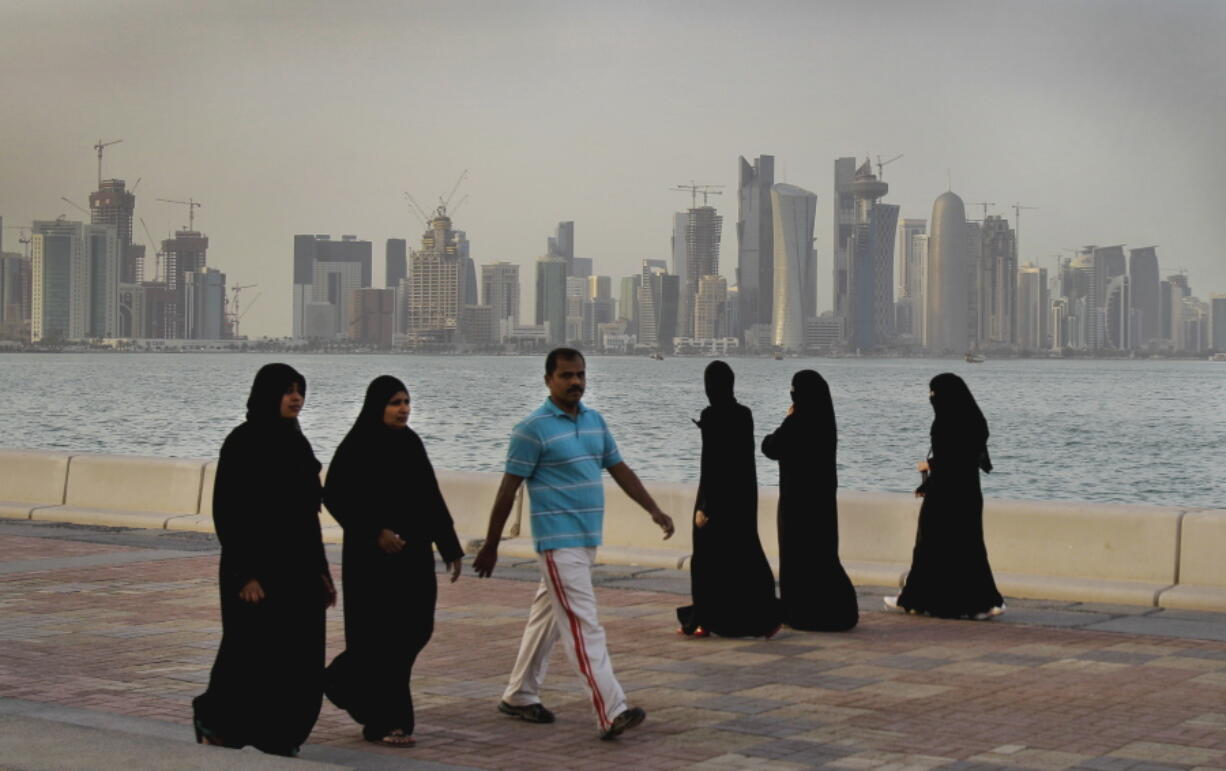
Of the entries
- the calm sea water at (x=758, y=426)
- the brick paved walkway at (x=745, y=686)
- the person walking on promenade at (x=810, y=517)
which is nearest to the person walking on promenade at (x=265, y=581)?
the brick paved walkway at (x=745, y=686)

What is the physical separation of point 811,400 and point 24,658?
4683 millimetres

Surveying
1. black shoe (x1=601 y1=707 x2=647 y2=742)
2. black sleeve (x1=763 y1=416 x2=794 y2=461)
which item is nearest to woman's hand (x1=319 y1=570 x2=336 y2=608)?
black shoe (x1=601 y1=707 x2=647 y2=742)

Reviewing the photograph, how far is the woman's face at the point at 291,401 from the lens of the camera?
6750mm

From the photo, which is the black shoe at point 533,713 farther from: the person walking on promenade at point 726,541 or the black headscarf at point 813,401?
the black headscarf at point 813,401

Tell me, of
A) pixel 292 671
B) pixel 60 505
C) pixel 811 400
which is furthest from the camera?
pixel 60 505

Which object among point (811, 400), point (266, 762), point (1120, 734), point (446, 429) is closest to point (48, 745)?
point (266, 762)

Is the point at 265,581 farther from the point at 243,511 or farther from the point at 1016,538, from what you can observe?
the point at 1016,538

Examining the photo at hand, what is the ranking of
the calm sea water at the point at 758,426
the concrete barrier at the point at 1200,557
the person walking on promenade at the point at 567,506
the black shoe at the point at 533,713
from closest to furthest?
the person walking on promenade at the point at 567,506, the black shoe at the point at 533,713, the concrete barrier at the point at 1200,557, the calm sea water at the point at 758,426

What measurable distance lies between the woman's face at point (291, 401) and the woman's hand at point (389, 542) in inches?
25.9

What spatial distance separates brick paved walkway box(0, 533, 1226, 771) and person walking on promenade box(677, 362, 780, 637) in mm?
155

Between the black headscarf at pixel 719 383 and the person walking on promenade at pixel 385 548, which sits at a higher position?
the black headscarf at pixel 719 383

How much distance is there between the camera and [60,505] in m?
17.6

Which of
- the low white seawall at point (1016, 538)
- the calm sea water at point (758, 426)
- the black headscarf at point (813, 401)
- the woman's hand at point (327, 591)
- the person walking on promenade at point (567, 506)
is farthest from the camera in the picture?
the calm sea water at point (758, 426)

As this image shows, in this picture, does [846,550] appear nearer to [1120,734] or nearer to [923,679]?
[923,679]
